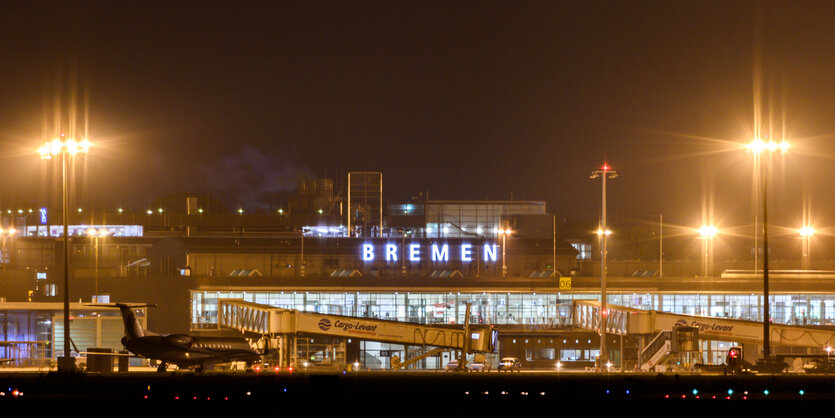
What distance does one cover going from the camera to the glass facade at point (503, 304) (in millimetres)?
97625

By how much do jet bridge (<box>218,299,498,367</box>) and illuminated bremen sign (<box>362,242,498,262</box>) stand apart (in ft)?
164

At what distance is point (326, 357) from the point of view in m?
81.2

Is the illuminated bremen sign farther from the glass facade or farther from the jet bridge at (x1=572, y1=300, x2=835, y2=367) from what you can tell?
the jet bridge at (x1=572, y1=300, x2=835, y2=367)

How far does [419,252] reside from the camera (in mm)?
119812

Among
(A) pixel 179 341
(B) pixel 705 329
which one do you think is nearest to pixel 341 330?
(A) pixel 179 341

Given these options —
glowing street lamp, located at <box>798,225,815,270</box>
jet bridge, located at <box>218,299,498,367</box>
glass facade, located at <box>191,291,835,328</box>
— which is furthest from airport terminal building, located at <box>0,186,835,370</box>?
glowing street lamp, located at <box>798,225,815,270</box>

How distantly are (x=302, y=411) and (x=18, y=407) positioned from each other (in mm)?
9399

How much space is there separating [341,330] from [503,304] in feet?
110

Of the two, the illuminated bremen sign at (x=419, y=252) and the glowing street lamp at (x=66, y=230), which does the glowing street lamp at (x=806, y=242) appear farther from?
the glowing street lamp at (x=66, y=230)

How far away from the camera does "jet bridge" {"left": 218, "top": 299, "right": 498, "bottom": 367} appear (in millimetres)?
64438

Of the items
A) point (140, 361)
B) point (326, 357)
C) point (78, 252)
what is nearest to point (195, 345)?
point (140, 361)

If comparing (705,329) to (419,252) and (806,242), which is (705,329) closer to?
(419,252)

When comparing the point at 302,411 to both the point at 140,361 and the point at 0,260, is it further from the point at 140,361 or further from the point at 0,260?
the point at 0,260

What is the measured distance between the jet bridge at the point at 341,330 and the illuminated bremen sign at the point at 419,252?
49977 mm
